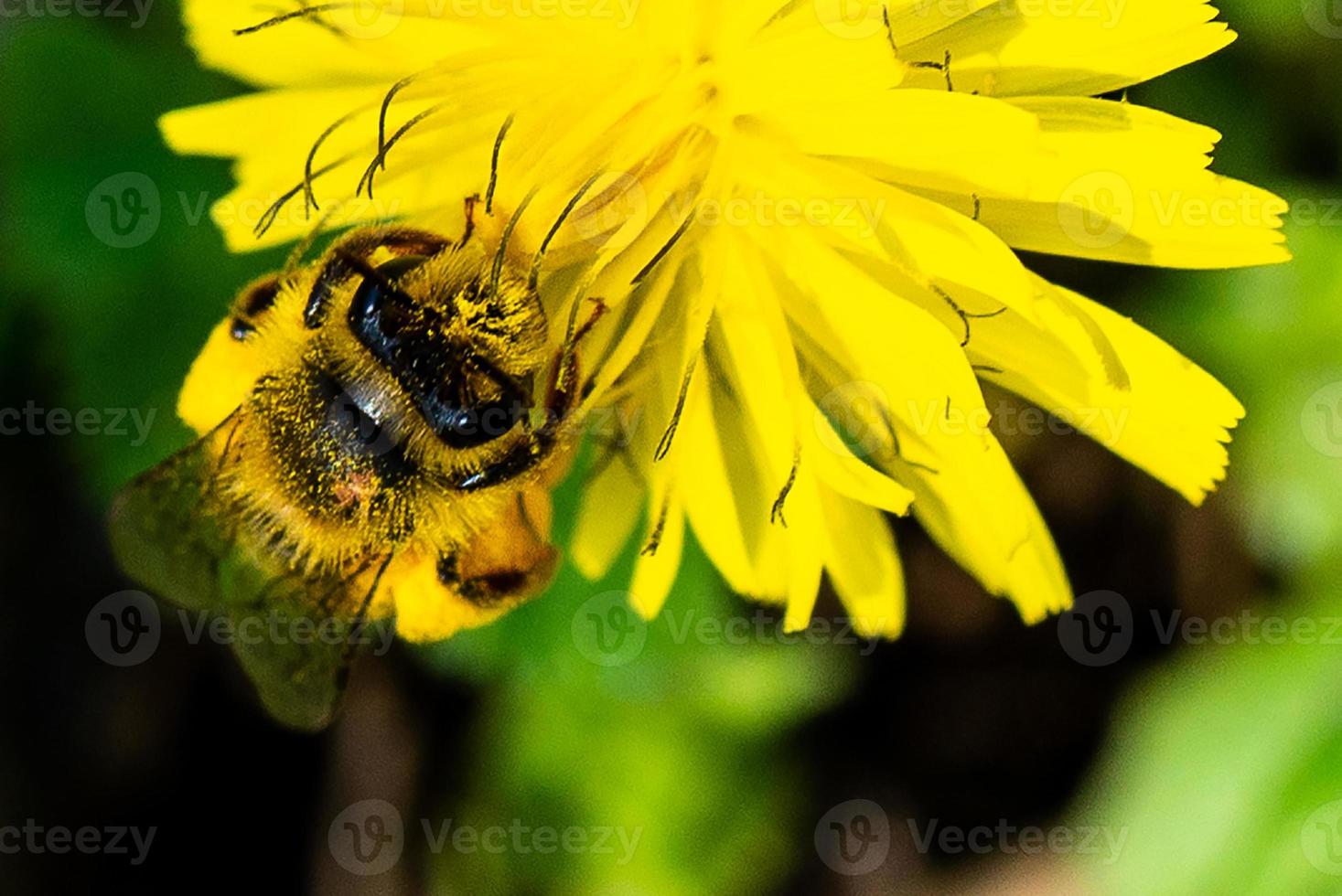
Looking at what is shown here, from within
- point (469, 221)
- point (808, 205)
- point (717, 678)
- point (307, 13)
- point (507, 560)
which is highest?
point (307, 13)

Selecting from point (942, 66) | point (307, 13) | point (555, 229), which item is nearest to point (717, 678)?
point (555, 229)

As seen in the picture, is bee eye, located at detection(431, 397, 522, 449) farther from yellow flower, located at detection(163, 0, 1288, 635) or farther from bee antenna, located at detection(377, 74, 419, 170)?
bee antenna, located at detection(377, 74, 419, 170)

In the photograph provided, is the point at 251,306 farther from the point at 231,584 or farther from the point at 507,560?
the point at 507,560

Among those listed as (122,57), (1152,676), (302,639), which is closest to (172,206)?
(122,57)

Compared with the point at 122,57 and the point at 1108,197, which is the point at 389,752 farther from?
the point at 1108,197

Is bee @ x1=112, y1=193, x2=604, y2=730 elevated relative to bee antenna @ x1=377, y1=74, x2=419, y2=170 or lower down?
lower down

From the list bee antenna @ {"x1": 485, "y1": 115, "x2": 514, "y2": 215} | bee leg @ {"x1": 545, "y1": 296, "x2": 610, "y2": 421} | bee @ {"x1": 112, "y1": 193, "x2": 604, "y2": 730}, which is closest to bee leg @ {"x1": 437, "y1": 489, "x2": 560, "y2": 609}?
bee @ {"x1": 112, "y1": 193, "x2": 604, "y2": 730}
